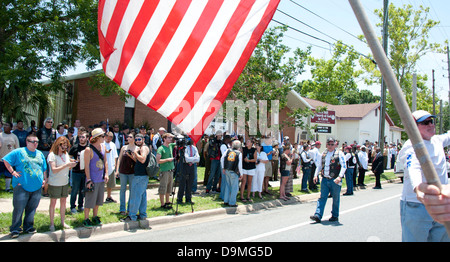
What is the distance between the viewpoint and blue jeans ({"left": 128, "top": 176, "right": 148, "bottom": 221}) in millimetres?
7938

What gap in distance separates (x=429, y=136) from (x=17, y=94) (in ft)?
46.6

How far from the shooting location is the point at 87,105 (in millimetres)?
19359

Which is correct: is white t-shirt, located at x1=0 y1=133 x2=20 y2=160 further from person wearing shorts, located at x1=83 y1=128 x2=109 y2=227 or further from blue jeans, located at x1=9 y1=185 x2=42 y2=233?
blue jeans, located at x1=9 y1=185 x2=42 y2=233

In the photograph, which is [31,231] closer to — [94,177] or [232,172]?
[94,177]

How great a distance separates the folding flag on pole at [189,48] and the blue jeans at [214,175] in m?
8.38

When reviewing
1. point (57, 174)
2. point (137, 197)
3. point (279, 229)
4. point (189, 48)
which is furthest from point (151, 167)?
point (189, 48)

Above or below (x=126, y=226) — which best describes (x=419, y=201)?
above

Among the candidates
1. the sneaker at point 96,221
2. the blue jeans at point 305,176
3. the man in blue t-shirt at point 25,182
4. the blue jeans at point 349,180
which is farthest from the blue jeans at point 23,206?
the blue jeans at point 349,180

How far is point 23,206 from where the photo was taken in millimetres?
6465

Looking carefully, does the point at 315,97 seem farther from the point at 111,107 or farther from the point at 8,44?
the point at 8,44

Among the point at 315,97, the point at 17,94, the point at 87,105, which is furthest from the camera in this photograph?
the point at 315,97

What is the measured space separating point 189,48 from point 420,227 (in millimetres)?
3248

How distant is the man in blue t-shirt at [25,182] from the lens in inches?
252
